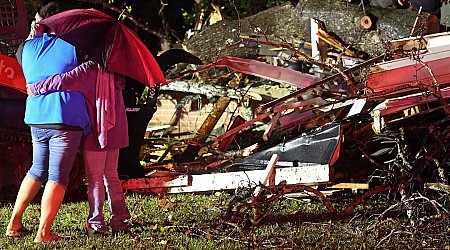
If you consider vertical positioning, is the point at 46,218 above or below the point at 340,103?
below

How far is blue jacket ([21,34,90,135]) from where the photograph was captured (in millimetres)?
6016

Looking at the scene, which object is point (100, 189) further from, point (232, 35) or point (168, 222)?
point (232, 35)

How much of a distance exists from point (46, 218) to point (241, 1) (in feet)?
32.2

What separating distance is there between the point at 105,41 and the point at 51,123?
2.63ft

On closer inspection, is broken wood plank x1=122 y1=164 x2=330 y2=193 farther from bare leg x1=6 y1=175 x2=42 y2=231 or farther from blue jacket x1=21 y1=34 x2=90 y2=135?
bare leg x1=6 y1=175 x2=42 y2=231

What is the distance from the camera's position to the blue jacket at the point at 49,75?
19.7ft

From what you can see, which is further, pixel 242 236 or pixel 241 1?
pixel 241 1

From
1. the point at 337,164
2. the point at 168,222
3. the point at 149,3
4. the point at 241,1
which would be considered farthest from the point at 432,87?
the point at 149,3

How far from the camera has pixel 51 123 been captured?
6.00 metres

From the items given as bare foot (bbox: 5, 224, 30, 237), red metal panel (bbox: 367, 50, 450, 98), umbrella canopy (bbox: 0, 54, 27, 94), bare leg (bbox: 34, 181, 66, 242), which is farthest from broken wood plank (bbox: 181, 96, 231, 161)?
bare leg (bbox: 34, 181, 66, 242)

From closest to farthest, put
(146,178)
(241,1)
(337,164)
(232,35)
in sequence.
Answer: (337,164)
(146,178)
(232,35)
(241,1)

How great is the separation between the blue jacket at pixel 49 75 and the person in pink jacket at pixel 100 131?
5cm

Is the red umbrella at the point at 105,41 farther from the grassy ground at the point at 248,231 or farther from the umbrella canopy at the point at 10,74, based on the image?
the umbrella canopy at the point at 10,74

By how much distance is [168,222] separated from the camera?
693cm
